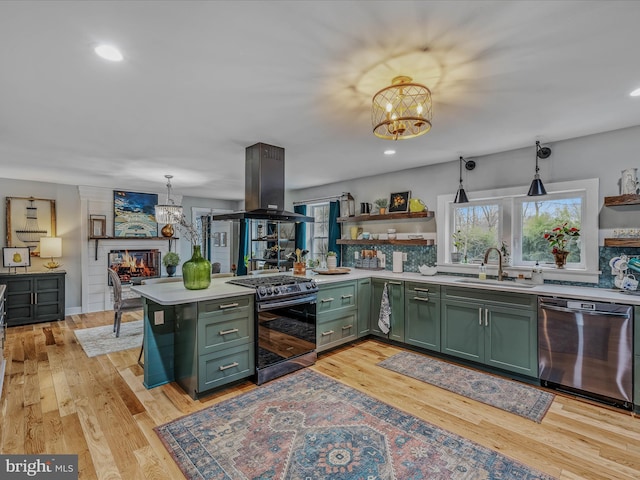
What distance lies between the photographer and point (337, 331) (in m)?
3.83

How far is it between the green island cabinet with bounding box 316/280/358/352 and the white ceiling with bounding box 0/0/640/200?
1.66 meters

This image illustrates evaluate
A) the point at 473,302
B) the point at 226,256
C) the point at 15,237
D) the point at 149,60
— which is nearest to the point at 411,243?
the point at 473,302

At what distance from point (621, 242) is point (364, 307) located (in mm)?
2631

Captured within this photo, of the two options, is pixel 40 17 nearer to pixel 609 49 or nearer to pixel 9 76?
pixel 9 76

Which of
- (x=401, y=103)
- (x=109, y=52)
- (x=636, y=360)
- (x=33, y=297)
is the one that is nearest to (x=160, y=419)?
(x=109, y=52)

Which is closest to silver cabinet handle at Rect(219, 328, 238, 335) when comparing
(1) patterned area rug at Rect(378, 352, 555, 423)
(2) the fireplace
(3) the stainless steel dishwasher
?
(1) patterned area rug at Rect(378, 352, 555, 423)

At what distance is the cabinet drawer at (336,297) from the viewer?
3.67 meters

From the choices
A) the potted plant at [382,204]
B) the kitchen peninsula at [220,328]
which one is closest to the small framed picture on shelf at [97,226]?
the kitchen peninsula at [220,328]

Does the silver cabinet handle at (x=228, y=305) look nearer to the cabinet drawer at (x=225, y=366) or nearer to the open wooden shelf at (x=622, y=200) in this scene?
the cabinet drawer at (x=225, y=366)

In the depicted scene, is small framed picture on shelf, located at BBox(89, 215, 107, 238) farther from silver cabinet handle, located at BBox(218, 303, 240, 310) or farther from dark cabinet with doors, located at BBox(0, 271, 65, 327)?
silver cabinet handle, located at BBox(218, 303, 240, 310)

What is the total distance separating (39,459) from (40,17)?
2452 mm

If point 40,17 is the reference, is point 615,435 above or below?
below

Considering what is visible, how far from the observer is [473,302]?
11.0 feet

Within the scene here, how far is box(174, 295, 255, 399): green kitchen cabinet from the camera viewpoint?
8.77 ft
